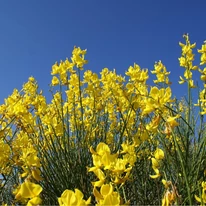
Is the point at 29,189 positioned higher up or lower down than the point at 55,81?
lower down

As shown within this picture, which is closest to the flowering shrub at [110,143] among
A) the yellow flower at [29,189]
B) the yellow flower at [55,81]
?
the yellow flower at [55,81]

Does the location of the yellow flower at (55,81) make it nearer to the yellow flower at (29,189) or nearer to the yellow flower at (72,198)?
the yellow flower at (29,189)

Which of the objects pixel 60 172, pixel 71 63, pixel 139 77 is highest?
pixel 71 63

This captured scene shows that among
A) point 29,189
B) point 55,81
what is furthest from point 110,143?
point 29,189

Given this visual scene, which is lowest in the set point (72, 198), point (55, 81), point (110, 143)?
point (72, 198)

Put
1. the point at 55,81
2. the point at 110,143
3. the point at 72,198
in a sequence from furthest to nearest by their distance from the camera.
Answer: the point at 110,143, the point at 55,81, the point at 72,198

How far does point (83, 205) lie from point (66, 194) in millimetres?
42

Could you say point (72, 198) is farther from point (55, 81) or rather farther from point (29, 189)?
point (55, 81)

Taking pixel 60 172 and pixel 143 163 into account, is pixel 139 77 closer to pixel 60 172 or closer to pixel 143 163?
pixel 143 163

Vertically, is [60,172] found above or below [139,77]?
below

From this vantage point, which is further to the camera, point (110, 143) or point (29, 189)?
point (110, 143)

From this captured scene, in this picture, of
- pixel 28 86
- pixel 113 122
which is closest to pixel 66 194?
pixel 28 86

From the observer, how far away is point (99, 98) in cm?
311

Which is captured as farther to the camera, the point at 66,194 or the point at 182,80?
the point at 182,80
